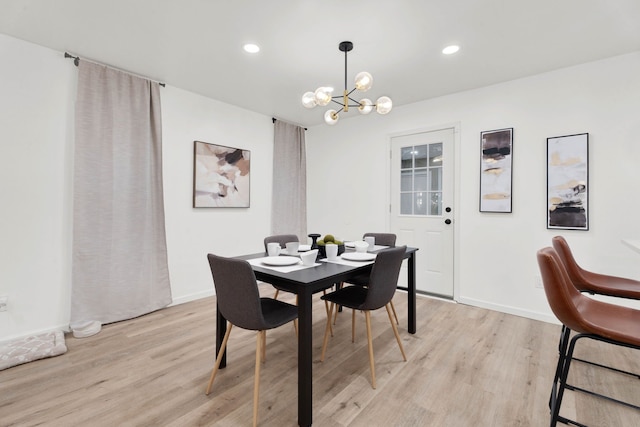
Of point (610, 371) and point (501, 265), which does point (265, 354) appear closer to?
point (610, 371)

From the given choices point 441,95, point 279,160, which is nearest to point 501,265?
point 441,95

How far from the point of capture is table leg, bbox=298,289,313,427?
150 centimetres

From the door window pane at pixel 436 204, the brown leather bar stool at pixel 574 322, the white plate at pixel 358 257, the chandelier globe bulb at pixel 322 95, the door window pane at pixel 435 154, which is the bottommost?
the brown leather bar stool at pixel 574 322

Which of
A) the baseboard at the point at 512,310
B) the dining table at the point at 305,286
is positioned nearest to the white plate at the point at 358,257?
the dining table at the point at 305,286

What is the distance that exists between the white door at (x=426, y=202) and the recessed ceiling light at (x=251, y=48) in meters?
2.20

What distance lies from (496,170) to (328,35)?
2.27m

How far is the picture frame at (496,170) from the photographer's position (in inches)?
123

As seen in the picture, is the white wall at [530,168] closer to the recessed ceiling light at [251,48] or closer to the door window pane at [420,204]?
the door window pane at [420,204]

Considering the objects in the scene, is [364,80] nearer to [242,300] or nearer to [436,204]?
[242,300]

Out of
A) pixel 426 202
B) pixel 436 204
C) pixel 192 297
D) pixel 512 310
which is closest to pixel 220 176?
pixel 192 297

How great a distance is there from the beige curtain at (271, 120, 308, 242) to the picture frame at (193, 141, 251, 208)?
0.54 m

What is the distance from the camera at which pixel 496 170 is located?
3201mm

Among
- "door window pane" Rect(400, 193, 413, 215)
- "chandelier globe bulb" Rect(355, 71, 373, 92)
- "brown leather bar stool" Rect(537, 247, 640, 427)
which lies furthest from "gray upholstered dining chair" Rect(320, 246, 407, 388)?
"door window pane" Rect(400, 193, 413, 215)

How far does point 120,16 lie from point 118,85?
0.93 m
